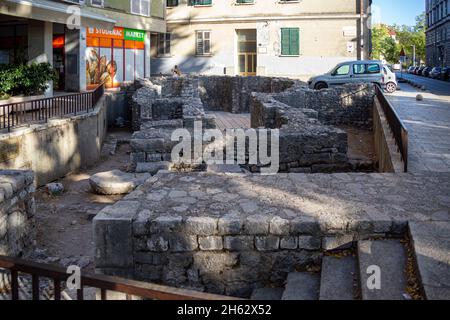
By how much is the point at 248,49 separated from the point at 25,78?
18570mm

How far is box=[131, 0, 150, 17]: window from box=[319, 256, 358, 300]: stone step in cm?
2548

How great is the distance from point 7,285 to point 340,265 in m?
3.67

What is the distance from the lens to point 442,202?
5262 mm

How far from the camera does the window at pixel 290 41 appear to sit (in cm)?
3047

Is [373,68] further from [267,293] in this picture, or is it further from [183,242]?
[183,242]

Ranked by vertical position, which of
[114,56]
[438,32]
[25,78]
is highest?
[438,32]

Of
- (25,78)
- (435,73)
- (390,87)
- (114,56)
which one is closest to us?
(25,78)

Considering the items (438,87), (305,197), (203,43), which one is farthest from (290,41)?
(305,197)

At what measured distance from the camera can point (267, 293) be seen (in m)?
4.71

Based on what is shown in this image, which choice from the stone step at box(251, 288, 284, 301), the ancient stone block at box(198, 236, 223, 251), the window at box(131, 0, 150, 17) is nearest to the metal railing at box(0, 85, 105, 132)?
the ancient stone block at box(198, 236, 223, 251)

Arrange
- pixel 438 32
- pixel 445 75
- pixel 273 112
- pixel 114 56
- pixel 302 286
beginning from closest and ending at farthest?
pixel 302 286 → pixel 273 112 → pixel 114 56 → pixel 445 75 → pixel 438 32

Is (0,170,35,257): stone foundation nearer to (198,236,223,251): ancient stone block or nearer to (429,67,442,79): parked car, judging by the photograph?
(198,236,223,251): ancient stone block

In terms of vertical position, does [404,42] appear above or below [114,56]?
above
